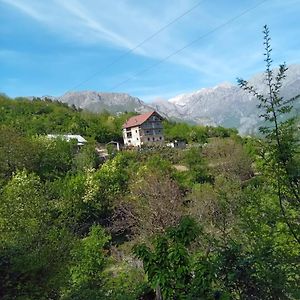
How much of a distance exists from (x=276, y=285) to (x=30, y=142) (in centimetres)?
3545

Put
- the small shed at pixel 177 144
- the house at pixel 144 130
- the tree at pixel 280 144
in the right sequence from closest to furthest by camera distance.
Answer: the tree at pixel 280 144, the small shed at pixel 177 144, the house at pixel 144 130

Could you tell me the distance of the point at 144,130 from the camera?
64.7 m

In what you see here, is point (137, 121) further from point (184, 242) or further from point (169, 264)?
point (169, 264)

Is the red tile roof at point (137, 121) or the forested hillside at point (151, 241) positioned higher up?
the red tile roof at point (137, 121)

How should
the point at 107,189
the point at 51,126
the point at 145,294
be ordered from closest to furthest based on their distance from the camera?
the point at 145,294, the point at 107,189, the point at 51,126

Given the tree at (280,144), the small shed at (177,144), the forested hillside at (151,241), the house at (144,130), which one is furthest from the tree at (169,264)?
the house at (144,130)

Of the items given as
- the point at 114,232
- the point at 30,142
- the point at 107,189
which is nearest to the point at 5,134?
the point at 30,142

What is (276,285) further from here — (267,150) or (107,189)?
(107,189)

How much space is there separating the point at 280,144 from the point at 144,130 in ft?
197

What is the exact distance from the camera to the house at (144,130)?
64.4 metres

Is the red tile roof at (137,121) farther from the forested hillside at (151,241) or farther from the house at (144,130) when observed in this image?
the forested hillside at (151,241)

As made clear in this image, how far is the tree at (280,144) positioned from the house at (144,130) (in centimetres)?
5864

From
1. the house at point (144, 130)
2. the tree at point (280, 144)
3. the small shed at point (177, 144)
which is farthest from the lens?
the house at point (144, 130)

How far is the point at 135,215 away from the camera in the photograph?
25062 mm
